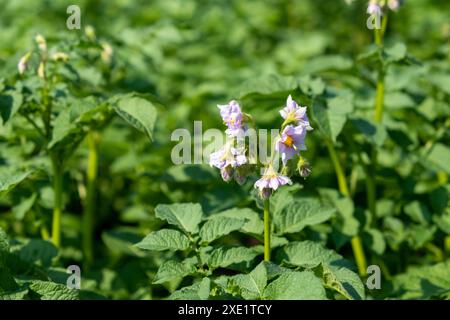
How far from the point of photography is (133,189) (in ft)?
13.3

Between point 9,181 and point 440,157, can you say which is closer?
point 9,181

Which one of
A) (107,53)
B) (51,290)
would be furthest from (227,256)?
(107,53)

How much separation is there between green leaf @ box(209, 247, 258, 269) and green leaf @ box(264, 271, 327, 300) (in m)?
0.21

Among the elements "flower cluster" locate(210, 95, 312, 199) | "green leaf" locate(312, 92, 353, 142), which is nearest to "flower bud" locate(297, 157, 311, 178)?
"flower cluster" locate(210, 95, 312, 199)

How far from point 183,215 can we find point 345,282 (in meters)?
0.58

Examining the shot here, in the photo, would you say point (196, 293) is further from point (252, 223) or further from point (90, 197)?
point (90, 197)

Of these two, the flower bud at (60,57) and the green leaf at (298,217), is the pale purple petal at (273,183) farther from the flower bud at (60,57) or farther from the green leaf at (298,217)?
the flower bud at (60,57)

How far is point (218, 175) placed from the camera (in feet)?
10.6

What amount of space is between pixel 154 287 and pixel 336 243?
2.68 ft

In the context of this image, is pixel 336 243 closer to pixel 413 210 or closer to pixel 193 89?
pixel 413 210

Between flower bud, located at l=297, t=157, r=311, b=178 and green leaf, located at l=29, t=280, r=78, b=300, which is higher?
flower bud, located at l=297, t=157, r=311, b=178

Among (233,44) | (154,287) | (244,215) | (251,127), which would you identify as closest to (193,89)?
(233,44)

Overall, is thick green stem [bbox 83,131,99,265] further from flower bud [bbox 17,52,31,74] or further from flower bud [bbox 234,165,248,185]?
flower bud [bbox 234,165,248,185]

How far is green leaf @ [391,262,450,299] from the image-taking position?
2574mm
